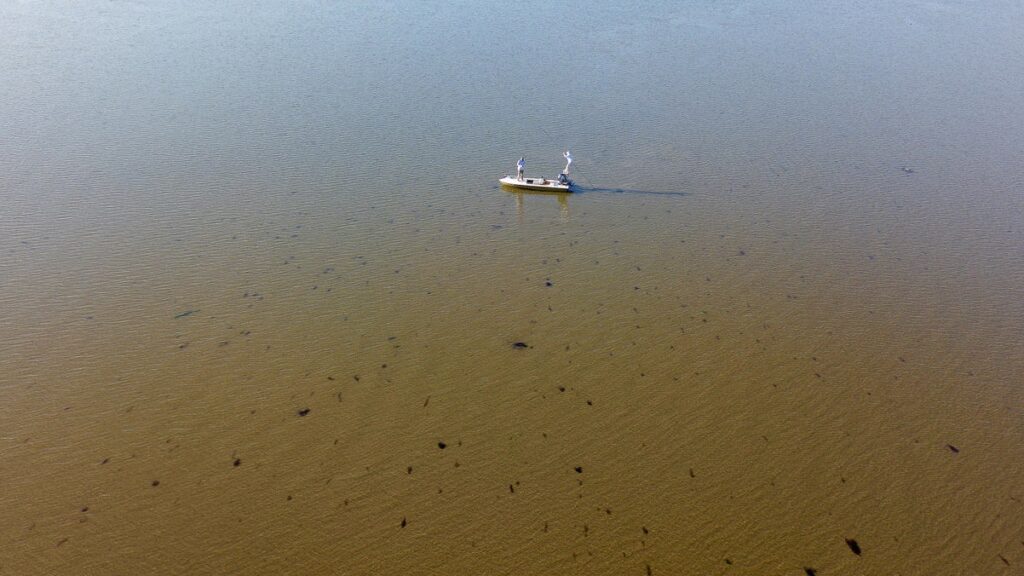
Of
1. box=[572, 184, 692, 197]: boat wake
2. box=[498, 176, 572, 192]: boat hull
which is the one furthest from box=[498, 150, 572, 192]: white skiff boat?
box=[572, 184, 692, 197]: boat wake

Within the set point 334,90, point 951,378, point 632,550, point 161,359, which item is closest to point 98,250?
point 161,359

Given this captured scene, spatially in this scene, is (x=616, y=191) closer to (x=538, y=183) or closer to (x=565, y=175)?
(x=565, y=175)

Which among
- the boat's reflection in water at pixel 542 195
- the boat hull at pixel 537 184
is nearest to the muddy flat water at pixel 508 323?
the boat's reflection in water at pixel 542 195

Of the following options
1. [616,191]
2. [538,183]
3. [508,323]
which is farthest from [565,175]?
[508,323]

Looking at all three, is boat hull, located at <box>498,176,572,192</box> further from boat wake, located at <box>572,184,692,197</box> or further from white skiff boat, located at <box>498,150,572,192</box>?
boat wake, located at <box>572,184,692,197</box>

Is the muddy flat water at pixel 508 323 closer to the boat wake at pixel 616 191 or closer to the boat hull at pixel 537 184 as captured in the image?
the boat wake at pixel 616 191
